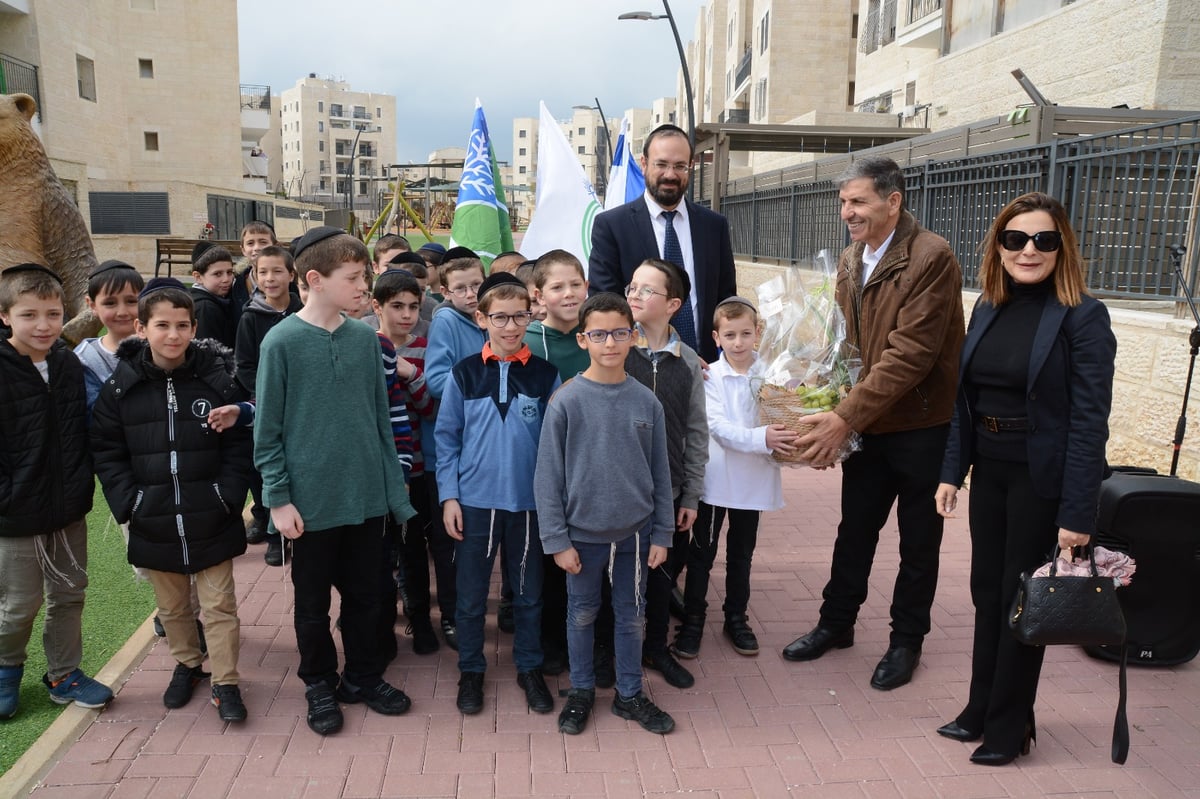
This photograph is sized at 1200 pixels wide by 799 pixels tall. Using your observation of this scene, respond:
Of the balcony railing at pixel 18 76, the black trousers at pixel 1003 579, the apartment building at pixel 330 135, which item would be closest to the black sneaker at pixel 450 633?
the black trousers at pixel 1003 579

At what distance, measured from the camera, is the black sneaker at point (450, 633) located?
4.32 meters

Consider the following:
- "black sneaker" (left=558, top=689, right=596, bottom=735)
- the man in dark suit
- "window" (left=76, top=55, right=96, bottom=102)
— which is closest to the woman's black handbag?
"black sneaker" (left=558, top=689, right=596, bottom=735)

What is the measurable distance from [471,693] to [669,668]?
36.8 inches

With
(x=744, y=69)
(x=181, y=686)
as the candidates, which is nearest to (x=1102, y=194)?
(x=181, y=686)

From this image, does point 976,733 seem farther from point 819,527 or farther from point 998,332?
point 819,527

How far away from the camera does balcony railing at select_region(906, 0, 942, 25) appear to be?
1861 cm

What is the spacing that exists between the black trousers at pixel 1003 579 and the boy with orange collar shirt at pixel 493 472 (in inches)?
71.1

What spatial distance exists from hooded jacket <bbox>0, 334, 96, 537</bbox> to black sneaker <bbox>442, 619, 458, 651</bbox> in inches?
68.7

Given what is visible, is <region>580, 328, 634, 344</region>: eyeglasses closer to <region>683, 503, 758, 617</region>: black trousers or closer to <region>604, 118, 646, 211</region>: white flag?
<region>683, 503, 758, 617</region>: black trousers

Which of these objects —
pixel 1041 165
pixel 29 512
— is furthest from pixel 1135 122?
pixel 29 512

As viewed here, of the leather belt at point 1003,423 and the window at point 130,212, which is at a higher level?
the window at point 130,212

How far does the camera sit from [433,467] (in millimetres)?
4168

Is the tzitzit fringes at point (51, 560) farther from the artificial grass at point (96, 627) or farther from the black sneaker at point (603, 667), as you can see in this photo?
the black sneaker at point (603, 667)

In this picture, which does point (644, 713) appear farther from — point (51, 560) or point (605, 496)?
point (51, 560)
